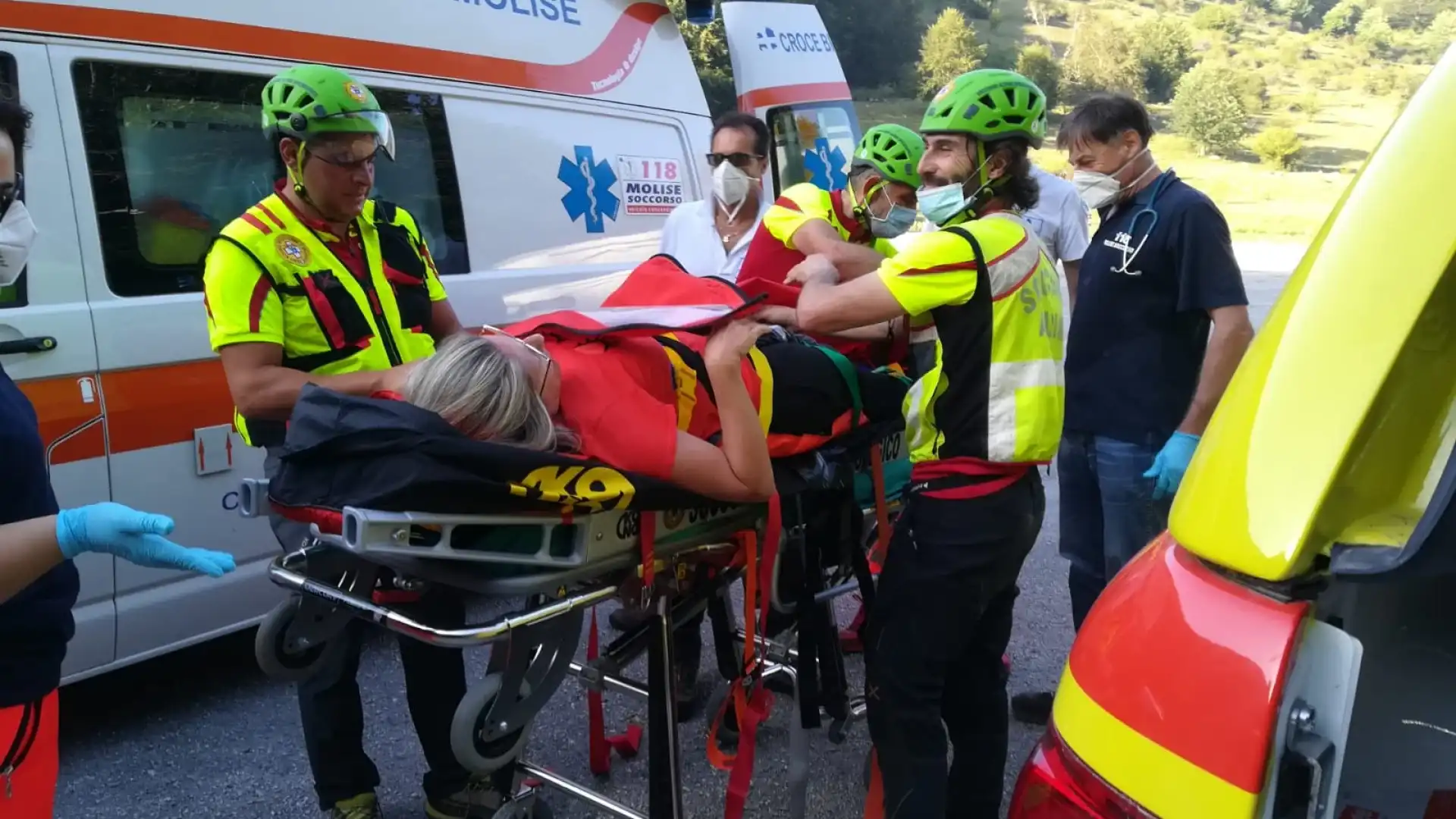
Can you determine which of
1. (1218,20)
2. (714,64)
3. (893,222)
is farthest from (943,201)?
(1218,20)

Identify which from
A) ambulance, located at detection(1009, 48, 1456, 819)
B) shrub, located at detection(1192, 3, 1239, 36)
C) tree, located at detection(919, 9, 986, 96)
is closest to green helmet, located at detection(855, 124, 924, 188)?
ambulance, located at detection(1009, 48, 1456, 819)

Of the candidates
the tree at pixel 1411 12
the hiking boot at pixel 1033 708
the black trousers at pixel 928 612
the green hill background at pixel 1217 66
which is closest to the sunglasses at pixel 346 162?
the black trousers at pixel 928 612

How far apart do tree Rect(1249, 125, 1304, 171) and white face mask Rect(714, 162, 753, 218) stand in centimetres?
3849

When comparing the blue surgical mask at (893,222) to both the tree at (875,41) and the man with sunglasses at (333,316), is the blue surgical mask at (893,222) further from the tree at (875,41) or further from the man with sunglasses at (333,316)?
the tree at (875,41)

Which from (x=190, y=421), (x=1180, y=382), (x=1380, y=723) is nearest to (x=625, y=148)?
(x=190, y=421)

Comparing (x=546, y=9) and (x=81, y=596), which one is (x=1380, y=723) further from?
(x=546, y=9)

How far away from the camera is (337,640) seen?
2.29 meters

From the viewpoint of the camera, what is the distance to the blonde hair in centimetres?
189

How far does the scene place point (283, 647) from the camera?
2074 millimetres

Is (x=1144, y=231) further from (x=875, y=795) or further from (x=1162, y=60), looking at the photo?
(x=1162, y=60)

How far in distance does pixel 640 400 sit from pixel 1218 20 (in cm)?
5766

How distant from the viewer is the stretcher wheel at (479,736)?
1821mm

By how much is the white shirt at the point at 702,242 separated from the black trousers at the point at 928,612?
61.7 inches

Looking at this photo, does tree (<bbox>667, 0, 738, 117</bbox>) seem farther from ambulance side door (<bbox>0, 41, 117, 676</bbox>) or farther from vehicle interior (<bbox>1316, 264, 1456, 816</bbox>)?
vehicle interior (<bbox>1316, 264, 1456, 816</bbox>)
